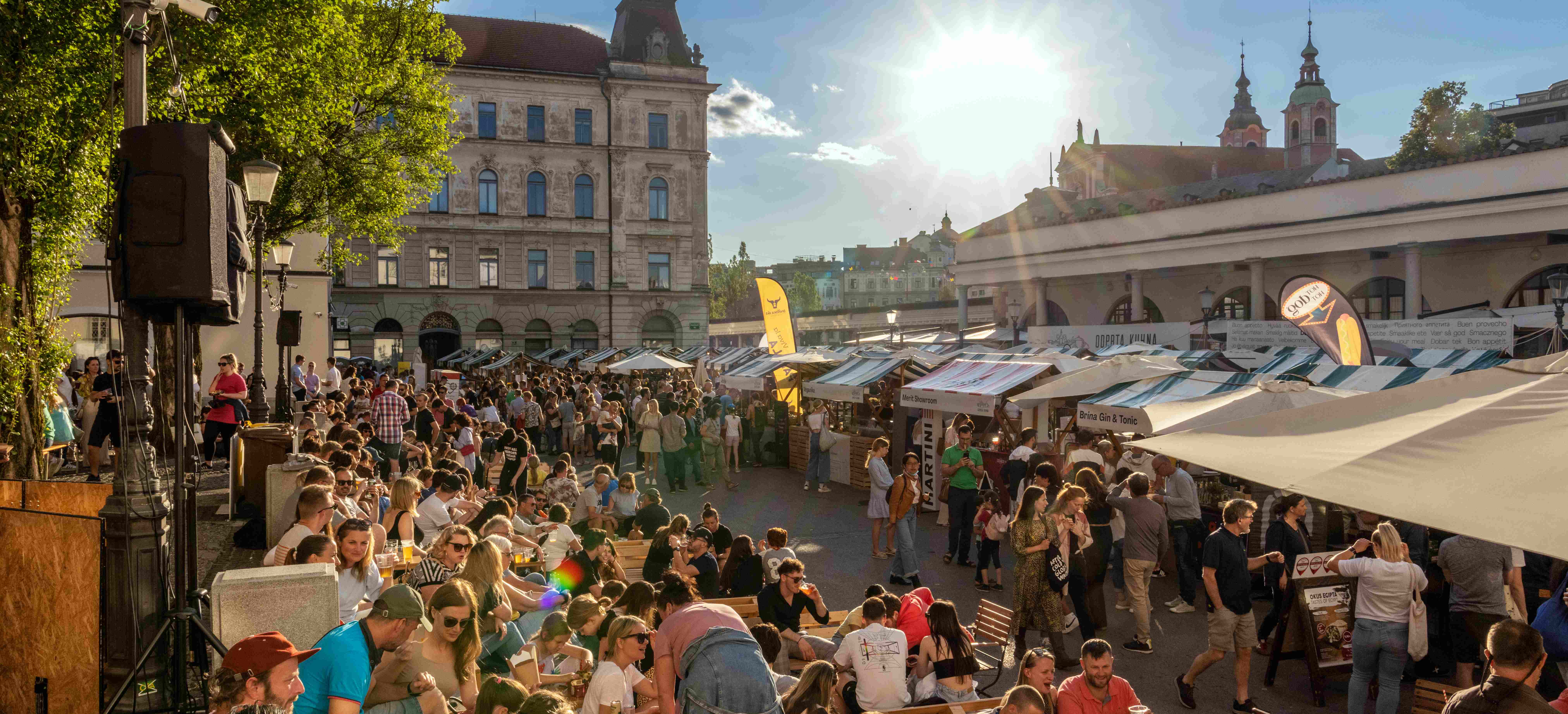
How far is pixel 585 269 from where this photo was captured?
5222 cm

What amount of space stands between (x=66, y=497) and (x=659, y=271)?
154ft

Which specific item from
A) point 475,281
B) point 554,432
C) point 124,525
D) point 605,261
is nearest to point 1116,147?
point 605,261

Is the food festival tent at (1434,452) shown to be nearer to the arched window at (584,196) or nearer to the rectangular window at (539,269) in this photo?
the rectangular window at (539,269)

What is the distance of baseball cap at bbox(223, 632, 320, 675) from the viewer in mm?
3730

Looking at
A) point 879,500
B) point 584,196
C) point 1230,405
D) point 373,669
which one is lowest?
point 879,500

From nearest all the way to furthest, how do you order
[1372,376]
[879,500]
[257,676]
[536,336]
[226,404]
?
[257,676], [879,500], [1372,376], [226,404], [536,336]

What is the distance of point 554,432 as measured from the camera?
73.7 feet

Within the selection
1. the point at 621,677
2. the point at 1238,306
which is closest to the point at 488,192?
the point at 1238,306

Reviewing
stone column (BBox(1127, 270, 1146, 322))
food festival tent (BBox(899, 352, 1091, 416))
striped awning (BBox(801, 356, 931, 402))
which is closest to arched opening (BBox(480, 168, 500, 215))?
stone column (BBox(1127, 270, 1146, 322))

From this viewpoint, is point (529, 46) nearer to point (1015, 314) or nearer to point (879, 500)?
point (1015, 314)

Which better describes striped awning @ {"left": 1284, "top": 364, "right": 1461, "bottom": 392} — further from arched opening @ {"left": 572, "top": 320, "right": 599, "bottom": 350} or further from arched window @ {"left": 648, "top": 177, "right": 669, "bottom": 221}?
arched opening @ {"left": 572, "top": 320, "right": 599, "bottom": 350}

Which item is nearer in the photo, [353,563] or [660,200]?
[353,563]

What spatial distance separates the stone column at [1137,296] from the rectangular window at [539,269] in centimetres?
2867

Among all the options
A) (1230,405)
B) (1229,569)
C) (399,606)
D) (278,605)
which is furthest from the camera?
(1230,405)
